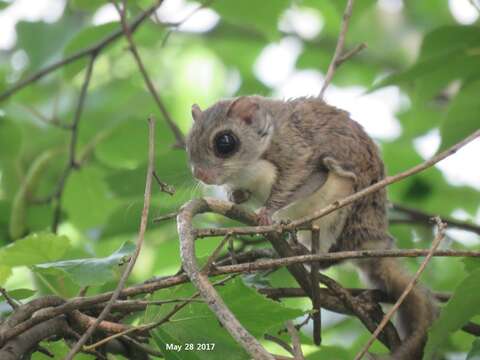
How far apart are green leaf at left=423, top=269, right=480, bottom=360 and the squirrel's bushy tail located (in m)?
0.49

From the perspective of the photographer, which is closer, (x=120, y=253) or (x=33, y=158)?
(x=120, y=253)

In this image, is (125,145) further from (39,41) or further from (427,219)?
(427,219)

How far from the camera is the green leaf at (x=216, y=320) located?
6.83 feet

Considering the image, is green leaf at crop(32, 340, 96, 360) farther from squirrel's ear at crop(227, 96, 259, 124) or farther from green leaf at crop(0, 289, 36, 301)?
squirrel's ear at crop(227, 96, 259, 124)

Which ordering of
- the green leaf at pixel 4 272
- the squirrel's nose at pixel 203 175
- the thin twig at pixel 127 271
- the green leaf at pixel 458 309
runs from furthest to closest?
1. the squirrel's nose at pixel 203 175
2. the green leaf at pixel 4 272
3. the green leaf at pixel 458 309
4. the thin twig at pixel 127 271

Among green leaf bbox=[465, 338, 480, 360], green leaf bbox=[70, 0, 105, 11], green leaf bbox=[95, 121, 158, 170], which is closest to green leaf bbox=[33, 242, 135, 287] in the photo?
green leaf bbox=[465, 338, 480, 360]

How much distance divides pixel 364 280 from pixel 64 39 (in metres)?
2.39

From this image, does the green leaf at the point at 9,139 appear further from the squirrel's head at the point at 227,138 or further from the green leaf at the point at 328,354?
the green leaf at the point at 328,354

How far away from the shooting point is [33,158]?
15.0 feet

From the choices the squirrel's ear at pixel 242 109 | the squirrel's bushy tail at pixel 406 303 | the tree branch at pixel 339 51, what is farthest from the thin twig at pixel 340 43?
the squirrel's bushy tail at pixel 406 303

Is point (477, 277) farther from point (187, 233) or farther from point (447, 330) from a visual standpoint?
point (187, 233)

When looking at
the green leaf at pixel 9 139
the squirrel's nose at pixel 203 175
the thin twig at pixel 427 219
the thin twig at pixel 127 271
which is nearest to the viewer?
the thin twig at pixel 127 271

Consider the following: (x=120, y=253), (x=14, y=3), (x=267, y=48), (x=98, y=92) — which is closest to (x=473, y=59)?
(x=120, y=253)

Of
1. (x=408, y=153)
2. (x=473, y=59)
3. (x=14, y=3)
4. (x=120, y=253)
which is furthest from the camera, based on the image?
(x=408, y=153)
